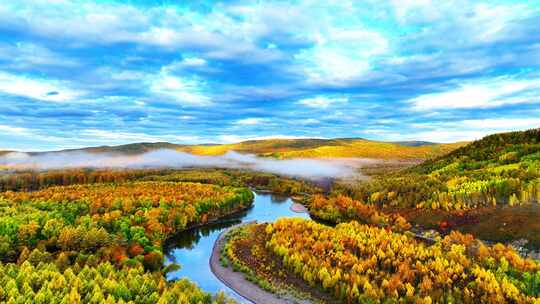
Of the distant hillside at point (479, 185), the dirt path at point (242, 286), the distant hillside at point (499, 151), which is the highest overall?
the distant hillside at point (499, 151)

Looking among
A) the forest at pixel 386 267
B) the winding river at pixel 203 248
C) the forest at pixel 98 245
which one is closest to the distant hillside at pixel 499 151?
the forest at pixel 386 267

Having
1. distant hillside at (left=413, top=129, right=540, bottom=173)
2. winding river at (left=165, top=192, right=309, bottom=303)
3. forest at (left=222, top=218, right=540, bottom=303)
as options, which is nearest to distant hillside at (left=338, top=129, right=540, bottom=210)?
distant hillside at (left=413, top=129, right=540, bottom=173)

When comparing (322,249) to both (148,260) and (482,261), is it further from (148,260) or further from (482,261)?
(148,260)

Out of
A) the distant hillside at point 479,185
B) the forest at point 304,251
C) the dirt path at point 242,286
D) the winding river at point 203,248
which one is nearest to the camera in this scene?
the forest at point 304,251

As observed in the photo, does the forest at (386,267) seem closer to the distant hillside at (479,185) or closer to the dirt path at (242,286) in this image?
the dirt path at (242,286)

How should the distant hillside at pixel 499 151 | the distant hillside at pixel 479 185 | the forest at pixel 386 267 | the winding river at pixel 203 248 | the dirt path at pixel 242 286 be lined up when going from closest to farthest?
the forest at pixel 386 267, the dirt path at pixel 242 286, the winding river at pixel 203 248, the distant hillside at pixel 479 185, the distant hillside at pixel 499 151

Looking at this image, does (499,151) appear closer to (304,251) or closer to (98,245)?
(304,251)

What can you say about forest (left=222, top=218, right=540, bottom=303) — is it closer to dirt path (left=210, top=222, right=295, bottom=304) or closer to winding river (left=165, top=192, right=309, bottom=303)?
dirt path (left=210, top=222, right=295, bottom=304)

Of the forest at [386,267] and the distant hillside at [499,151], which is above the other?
the distant hillside at [499,151]

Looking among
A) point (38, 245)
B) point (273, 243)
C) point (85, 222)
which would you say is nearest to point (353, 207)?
point (273, 243)

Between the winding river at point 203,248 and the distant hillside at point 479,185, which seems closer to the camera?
the winding river at point 203,248
